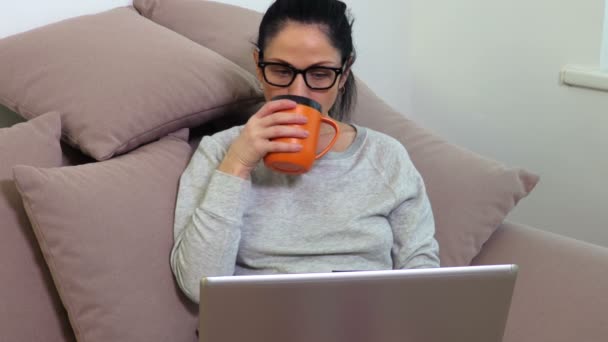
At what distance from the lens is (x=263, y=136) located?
1200mm

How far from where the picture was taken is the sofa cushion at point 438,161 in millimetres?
1568

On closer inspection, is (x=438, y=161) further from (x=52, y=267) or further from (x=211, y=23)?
(x=52, y=267)

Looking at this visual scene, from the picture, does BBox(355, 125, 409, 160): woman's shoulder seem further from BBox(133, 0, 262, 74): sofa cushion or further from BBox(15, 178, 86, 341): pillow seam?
BBox(15, 178, 86, 341): pillow seam

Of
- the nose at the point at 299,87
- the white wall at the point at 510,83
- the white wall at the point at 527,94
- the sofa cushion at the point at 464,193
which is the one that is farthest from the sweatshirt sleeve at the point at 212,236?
the white wall at the point at 527,94

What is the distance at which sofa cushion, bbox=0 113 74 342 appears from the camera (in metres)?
1.18

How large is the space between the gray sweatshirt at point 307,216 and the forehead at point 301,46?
17 centimetres

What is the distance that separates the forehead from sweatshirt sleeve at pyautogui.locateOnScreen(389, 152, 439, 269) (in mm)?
242

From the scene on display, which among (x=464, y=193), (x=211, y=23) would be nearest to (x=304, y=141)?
(x=464, y=193)

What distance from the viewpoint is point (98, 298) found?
1203 millimetres

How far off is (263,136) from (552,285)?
0.66 metres

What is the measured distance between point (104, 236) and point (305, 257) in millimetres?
334

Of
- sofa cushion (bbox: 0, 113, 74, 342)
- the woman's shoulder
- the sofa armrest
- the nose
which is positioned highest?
the nose

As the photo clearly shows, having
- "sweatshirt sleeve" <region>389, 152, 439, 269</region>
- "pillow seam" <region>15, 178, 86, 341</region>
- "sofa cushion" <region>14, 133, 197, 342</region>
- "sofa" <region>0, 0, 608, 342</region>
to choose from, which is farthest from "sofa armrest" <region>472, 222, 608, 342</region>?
"pillow seam" <region>15, 178, 86, 341</region>

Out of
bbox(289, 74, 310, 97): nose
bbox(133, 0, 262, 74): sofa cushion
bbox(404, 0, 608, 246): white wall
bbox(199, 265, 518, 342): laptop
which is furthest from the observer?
bbox(404, 0, 608, 246): white wall
